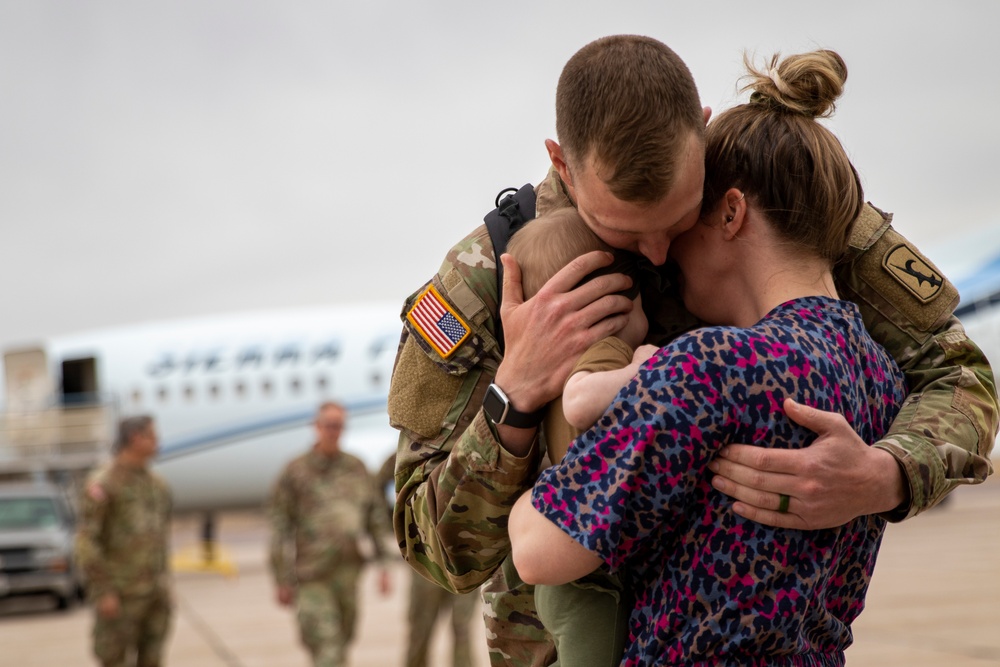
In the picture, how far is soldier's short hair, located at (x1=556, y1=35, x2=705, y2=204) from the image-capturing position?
1568mm

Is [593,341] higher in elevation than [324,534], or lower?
higher

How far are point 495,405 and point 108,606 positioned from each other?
5.93m

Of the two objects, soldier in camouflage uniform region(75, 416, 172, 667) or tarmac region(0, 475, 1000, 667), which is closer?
soldier in camouflage uniform region(75, 416, 172, 667)

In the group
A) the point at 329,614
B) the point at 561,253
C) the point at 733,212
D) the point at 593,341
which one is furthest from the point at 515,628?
the point at 329,614

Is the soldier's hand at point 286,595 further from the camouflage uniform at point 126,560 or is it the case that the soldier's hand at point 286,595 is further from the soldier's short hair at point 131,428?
the soldier's short hair at point 131,428

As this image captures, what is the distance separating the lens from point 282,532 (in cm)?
704

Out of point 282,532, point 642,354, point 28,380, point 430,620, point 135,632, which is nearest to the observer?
point 642,354

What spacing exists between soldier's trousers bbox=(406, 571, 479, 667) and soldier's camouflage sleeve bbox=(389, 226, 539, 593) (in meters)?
5.24

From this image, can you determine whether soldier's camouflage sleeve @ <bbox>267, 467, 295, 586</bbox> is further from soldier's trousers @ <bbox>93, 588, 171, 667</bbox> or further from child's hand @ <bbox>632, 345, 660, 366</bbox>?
child's hand @ <bbox>632, 345, 660, 366</bbox>

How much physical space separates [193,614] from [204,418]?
5283 mm

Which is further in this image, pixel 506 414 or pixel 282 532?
pixel 282 532

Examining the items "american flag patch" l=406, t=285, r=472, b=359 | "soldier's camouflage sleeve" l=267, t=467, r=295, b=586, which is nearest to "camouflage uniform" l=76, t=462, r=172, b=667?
"soldier's camouflage sleeve" l=267, t=467, r=295, b=586

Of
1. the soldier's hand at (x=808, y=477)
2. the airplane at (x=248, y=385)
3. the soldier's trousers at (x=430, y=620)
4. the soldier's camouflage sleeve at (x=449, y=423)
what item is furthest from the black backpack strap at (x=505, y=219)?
the airplane at (x=248, y=385)

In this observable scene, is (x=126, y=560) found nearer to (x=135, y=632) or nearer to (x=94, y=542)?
(x=94, y=542)
